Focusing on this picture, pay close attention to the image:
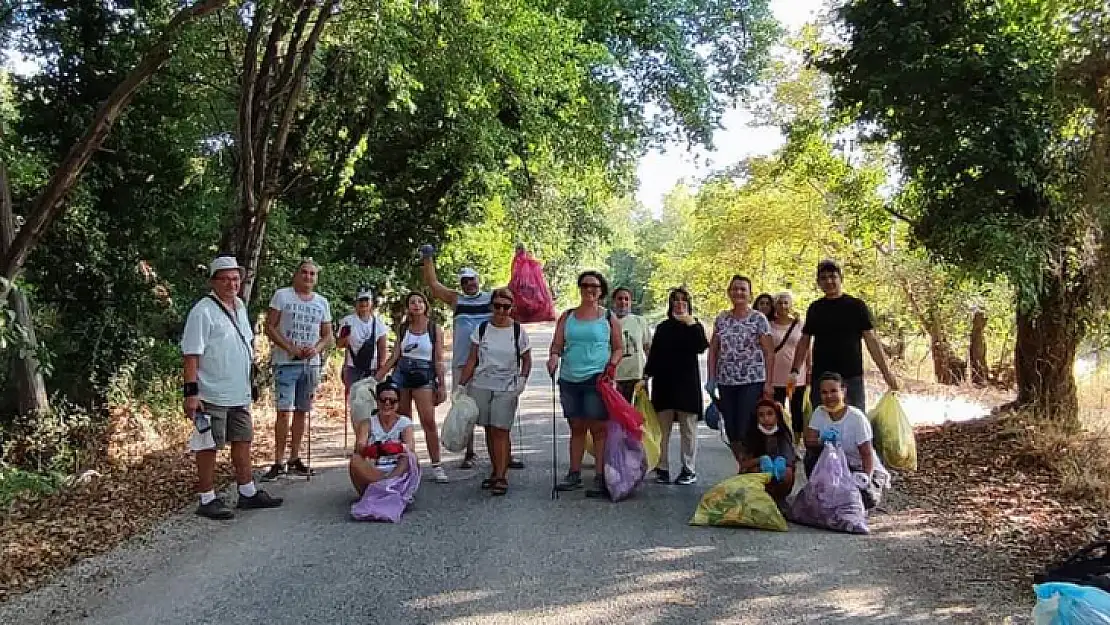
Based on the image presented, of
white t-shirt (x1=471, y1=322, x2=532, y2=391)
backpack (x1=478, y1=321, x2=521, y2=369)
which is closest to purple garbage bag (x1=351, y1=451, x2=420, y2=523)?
white t-shirt (x1=471, y1=322, x2=532, y2=391)

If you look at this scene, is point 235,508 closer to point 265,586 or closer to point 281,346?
point 281,346

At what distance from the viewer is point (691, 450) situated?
7.19 meters

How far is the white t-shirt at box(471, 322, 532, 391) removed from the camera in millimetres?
6859

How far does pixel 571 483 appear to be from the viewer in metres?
6.94

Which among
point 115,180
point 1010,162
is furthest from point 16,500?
point 1010,162

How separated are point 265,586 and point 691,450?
3.68 meters

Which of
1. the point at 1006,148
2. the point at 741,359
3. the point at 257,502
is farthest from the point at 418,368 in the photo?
the point at 1006,148

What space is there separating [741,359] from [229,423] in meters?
3.91

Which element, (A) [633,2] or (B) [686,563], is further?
(A) [633,2]

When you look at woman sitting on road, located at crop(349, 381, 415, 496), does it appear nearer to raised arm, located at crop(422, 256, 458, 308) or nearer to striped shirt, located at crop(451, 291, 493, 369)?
striped shirt, located at crop(451, 291, 493, 369)

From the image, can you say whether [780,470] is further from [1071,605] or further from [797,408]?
[1071,605]

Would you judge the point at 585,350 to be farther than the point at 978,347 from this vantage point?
No

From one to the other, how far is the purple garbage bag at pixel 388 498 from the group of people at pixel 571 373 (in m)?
0.07

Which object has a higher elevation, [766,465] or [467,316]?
[467,316]
